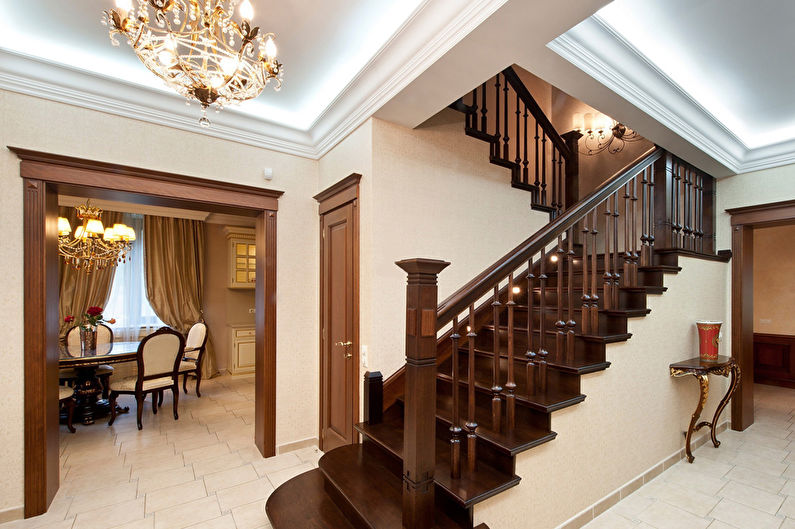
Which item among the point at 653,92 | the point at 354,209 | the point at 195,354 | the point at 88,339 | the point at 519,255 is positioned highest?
the point at 653,92

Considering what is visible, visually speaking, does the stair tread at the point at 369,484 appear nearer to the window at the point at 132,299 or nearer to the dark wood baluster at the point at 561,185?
the dark wood baluster at the point at 561,185

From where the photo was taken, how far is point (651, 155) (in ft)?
10.6

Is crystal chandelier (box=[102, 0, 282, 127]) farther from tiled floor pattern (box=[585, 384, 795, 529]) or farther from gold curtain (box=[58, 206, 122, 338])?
gold curtain (box=[58, 206, 122, 338])

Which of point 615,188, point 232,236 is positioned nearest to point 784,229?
point 615,188

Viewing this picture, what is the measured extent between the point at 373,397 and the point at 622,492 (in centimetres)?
187

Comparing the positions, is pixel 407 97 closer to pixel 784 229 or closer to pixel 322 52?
pixel 322 52

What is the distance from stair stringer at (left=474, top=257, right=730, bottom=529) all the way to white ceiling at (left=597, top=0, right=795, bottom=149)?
1408mm

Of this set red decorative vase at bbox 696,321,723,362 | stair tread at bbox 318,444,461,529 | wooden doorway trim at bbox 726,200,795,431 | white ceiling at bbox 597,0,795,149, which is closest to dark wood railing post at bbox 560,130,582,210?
white ceiling at bbox 597,0,795,149

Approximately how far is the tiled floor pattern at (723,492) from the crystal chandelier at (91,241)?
5779 mm

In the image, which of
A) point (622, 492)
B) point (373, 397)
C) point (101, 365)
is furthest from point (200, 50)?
point (101, 365)

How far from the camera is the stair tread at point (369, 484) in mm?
1825

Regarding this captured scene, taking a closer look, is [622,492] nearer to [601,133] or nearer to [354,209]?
[354,209]

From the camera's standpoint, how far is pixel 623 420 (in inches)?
104

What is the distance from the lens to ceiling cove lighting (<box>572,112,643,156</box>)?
419 centimetres
